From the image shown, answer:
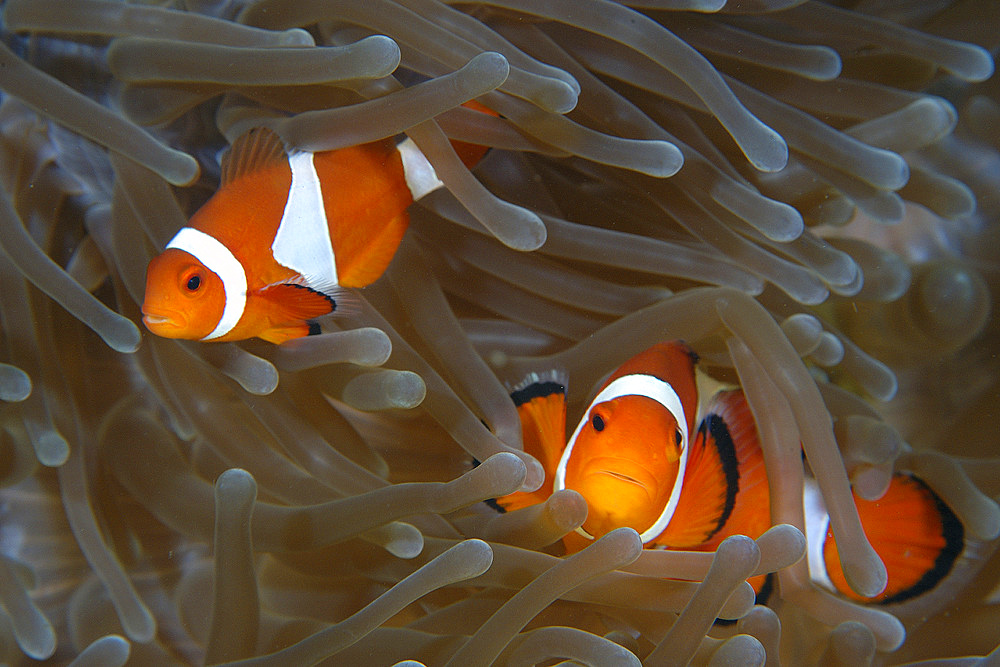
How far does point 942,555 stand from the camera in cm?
107

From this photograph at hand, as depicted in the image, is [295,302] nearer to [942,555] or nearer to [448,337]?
[448,337]

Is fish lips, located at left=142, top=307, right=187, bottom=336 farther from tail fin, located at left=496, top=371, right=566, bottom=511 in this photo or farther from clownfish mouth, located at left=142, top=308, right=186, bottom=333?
tail fin, located at left=496, top=371, right=566, bottom=511

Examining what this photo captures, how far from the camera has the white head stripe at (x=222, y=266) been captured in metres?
0.84

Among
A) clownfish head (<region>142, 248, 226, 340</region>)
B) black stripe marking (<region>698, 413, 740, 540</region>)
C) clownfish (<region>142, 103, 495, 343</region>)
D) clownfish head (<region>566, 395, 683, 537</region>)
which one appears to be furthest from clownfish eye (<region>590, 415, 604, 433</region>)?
clownfish head (<region>142, 248, 226, 340</region>)

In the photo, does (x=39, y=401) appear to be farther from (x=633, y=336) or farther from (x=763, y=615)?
(x=763, y=615)

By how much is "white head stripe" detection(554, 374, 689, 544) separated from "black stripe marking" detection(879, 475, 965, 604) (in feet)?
1.19

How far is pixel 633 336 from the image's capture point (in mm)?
1021

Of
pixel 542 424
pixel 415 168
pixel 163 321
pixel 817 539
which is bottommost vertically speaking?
pixel 817 539

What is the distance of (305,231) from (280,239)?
0.03m

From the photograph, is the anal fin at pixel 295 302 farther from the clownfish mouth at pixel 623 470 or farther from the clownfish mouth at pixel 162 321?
the clownfish mouth at pixel 623 470

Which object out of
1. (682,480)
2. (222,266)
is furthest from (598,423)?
(222,266)

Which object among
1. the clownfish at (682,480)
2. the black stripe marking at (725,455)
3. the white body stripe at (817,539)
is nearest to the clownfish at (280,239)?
the clownfish at (682,480)

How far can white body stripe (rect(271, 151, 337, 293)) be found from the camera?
0.90m

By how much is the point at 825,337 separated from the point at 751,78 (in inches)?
16.6
